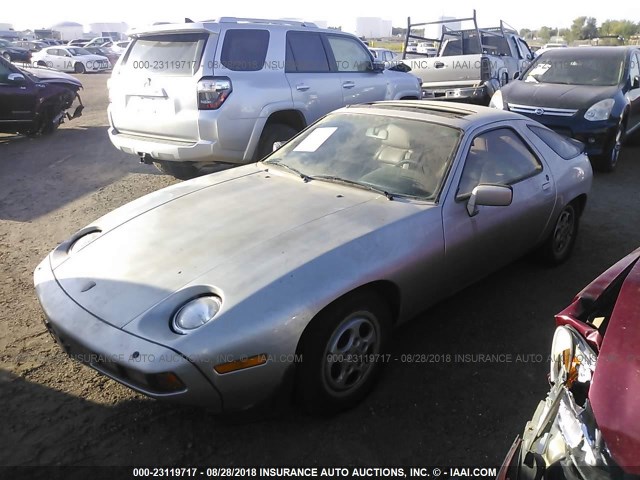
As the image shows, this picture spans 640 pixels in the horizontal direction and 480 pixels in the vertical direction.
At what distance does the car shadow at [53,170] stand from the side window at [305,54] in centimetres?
255

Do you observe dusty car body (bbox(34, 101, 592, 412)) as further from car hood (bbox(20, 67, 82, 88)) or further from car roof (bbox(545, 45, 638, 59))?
car hood (bbox(20, 67, 82, 88))

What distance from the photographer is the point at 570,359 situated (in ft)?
5.92

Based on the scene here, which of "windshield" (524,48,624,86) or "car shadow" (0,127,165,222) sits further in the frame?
"windshield" (524,48,624,86)

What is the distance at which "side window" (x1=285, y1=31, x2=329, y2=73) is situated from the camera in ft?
21.0

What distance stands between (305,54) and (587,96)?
421cm

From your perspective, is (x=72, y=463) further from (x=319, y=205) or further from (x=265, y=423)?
(x=319, y=205)

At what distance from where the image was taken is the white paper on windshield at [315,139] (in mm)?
3783

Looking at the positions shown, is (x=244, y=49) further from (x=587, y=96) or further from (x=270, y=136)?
(x=587, y=96)

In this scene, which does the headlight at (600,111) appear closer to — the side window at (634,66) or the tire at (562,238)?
the side window at (634,66)

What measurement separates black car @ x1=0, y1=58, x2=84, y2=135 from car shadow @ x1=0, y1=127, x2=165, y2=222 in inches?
10.8

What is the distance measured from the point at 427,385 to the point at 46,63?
30662mm

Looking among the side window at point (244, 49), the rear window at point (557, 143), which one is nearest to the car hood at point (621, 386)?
the rear window at point (557, 143)

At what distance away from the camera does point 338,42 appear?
7.15m

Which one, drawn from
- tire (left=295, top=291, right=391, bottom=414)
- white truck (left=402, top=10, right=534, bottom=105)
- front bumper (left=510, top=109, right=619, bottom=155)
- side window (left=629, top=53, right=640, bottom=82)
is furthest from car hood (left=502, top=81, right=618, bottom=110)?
tire (left=295, top=291, right=391, bottom=414)
